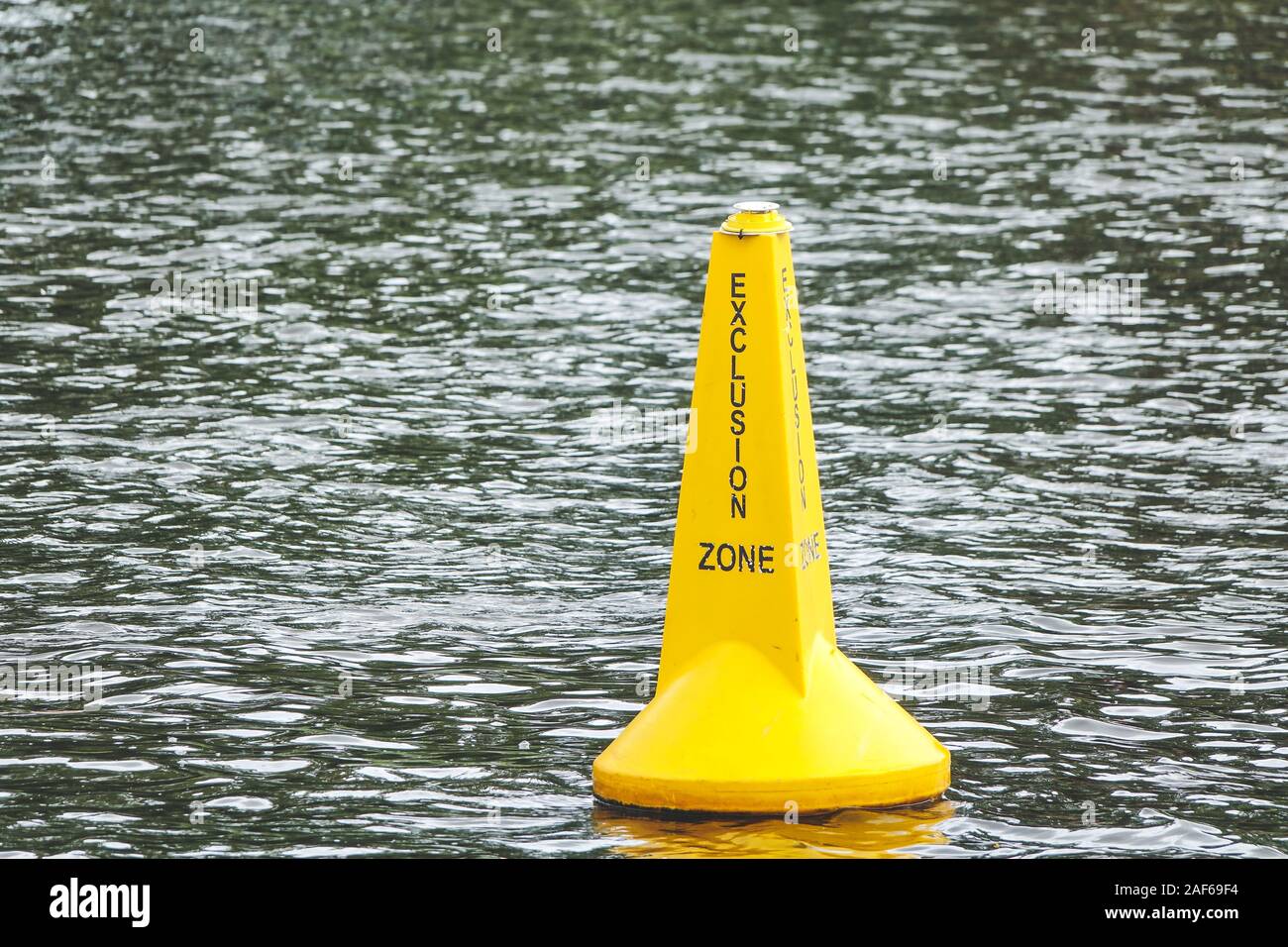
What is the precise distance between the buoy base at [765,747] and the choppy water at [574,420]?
0.10 m

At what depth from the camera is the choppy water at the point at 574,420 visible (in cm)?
678

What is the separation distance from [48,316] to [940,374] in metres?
5.38

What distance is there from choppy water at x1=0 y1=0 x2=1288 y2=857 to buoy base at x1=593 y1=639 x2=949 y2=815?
105 millimetres

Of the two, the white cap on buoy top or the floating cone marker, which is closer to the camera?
the floating cone marker

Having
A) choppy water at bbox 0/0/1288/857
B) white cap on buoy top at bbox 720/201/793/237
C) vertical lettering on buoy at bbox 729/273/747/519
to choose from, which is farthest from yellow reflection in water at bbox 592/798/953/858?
white cap on buoy top at bbox 720/201/793/237

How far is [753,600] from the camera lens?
6.62 meters

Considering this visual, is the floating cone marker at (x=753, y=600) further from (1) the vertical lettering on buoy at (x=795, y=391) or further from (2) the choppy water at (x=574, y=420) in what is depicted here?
(2) the choppy water at (x=574, y=420)

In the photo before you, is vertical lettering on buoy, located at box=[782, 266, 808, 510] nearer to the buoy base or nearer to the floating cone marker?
the floating cone marker

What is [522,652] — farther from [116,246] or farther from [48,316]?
[116,246]

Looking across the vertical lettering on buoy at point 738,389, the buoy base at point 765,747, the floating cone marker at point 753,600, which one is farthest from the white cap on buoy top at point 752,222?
the buoy base at point 765,747

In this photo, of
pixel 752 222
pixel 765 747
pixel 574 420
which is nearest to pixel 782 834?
pixel 765 747

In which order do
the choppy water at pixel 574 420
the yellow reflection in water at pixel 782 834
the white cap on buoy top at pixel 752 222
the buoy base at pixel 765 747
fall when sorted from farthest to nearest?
the choppy water at pixel 574 420
the white cap on buoy top at pixel 752 222
the buoy base at pixel 765 747
the yellow reflection in water at pixel 782 834

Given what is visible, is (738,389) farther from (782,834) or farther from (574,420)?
(574,420)

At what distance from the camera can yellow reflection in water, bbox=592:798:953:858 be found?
6051 mm
